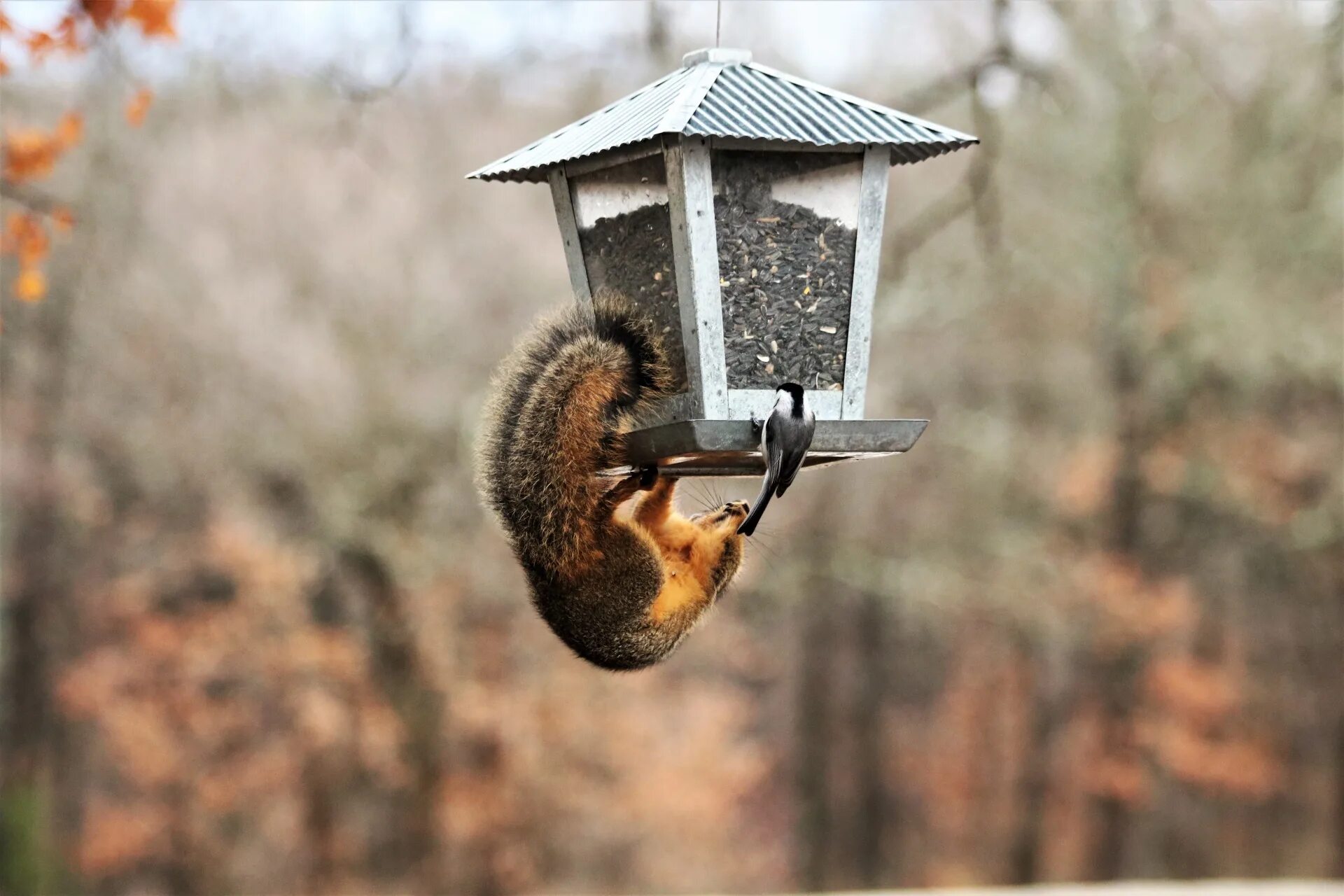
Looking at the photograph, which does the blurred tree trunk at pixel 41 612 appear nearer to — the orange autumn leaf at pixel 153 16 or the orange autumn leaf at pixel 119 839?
the orange autumn leaf at pixel 119 839

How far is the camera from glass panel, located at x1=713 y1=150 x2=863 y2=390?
9.81ft

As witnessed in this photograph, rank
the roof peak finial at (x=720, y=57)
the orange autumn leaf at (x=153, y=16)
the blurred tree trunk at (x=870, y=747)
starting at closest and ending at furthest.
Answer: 1. the roof peak finial at (x=720, y=57)
2. the orange autumn leaf at (x=153, y=16)
3. the blurred tree trunk at (x=870, y=747)

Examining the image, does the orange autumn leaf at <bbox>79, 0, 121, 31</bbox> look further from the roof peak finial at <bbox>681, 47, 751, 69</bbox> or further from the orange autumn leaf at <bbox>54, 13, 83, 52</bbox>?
the roof peak finial at <bbox>681, 47, 751, 69</bbox>

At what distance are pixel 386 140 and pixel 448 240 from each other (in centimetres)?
94

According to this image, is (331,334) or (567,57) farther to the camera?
(331,334)

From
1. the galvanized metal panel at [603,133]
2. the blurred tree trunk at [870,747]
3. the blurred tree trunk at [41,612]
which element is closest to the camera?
the galvanized metal panel at [603,133]

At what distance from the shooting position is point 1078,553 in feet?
51.4

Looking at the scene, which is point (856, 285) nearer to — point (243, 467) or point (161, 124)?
point (243, 467)

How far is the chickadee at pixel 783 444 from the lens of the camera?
2697 mm

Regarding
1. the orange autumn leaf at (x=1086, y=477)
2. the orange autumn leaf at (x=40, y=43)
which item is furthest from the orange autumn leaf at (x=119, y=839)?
the orange autumn leaf at (x=40, y=43)

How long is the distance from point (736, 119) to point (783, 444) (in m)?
0.57

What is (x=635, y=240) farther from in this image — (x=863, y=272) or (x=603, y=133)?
(x=863, y=272)

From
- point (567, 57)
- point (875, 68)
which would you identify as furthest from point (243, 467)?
point (567, 57)

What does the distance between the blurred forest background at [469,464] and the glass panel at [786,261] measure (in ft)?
19.8
